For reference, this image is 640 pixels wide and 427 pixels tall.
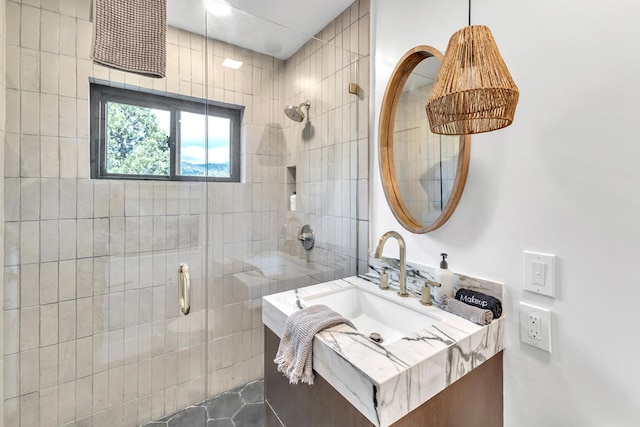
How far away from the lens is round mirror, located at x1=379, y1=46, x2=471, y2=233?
1206 mm

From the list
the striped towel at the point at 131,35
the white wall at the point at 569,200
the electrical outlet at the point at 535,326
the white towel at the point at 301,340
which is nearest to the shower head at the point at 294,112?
the striped towel at the point at 131,35

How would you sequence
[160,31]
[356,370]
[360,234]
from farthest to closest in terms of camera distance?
1. [360,234]
2. [160,31]
3. [356,370]

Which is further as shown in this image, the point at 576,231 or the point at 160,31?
the point at 160,31

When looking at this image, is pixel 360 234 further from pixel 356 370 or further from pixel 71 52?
pixel 71 52

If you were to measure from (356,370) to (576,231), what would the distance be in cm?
80

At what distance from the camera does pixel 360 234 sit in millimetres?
1689

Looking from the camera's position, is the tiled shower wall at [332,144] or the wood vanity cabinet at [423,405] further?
the tiled shower wall at [332,144]

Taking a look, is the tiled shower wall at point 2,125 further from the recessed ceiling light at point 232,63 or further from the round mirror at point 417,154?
the round mirror at point 417,154

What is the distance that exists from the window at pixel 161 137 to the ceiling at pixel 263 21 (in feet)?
1.26

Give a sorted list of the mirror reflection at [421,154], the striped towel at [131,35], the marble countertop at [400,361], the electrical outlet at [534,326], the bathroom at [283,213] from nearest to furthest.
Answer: the marble countertop at [400,361], the bathroom at [283,213], the electrical outlet at [534,326], the striped towel at [131,35], the mirror reflection at [421,154]

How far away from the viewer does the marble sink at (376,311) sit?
45.9 inches

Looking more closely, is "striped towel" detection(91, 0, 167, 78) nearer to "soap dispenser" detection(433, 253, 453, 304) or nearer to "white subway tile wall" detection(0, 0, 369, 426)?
"white subway tile wall" detection(0, 0, 369, 426)

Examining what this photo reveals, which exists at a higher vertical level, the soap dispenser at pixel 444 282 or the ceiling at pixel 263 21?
the ceiling at pixel 263 21

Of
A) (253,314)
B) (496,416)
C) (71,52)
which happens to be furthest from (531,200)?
(71,52)
